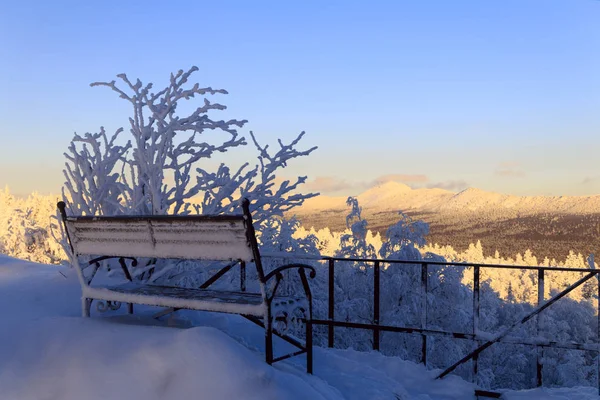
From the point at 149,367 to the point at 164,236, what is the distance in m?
1.07

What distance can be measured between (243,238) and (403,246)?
49.9 feet

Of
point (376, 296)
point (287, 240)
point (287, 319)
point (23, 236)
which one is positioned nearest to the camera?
point (287, 319)

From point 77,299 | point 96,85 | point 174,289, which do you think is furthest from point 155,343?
point 96,85

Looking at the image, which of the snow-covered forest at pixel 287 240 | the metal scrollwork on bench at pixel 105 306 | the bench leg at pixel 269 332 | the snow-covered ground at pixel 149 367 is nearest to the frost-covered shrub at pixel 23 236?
the snow-covered forest at pixel 287 240

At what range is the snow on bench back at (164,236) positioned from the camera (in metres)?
4.07

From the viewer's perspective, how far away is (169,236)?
4.46m

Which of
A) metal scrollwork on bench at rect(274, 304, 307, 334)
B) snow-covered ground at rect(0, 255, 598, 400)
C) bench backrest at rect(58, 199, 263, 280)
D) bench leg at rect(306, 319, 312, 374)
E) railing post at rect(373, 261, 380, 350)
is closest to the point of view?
snow-covered ground at rect(0, 255, 598, 400)

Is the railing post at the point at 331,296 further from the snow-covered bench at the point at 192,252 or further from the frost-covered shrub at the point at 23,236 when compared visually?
the frost-covered shrub at the point at 23,236

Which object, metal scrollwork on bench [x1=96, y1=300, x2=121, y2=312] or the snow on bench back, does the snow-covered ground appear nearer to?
metal scrollwork on bench [x1=96, y1=300, x2=121, y2=312]

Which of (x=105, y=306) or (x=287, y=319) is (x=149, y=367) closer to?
(x=287, y=319)

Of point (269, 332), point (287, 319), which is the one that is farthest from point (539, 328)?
point (269, 332)

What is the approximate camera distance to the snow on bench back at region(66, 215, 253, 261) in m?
4.07

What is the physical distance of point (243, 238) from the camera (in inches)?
158

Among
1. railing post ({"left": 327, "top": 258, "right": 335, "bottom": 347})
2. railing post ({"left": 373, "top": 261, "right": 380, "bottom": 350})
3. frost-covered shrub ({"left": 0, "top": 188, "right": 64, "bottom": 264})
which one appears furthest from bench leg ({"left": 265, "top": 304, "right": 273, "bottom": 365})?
frost-covered shrub ({"left": 0, "top": 188, "right": 64, "bottom": 264})
